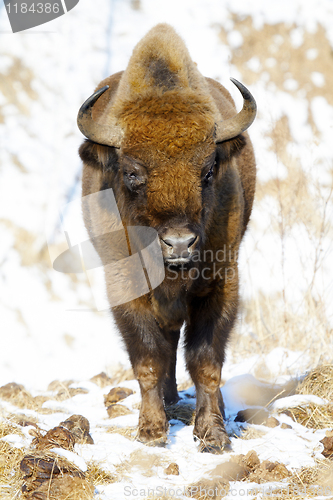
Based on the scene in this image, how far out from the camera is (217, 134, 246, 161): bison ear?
13.1ft

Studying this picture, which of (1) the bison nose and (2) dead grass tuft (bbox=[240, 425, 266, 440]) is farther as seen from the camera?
(2) dead grass tuft (bbox=[240, 425, 266, 440])

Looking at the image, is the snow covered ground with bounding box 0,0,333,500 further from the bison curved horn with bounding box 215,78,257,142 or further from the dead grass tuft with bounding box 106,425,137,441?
the bison curved horn with bounding box 215,78,257,142

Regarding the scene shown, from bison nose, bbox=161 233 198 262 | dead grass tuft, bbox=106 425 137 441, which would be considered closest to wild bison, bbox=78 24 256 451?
bison nose, bbox=161 233 198 262

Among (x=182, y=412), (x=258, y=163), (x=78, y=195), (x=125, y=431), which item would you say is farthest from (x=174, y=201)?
(x=78, y=195)

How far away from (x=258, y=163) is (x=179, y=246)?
230 inches

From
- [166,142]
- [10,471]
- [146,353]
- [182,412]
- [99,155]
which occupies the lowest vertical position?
[182,412]

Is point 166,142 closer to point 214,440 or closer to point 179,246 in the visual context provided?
point 179,246

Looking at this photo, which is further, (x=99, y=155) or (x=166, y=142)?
(x=99, y=155)

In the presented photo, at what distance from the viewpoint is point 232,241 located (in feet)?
14.0

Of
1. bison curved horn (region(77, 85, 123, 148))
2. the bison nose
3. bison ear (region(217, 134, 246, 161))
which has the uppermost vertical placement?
bison curved horn (region(77, 85, 123, 148))

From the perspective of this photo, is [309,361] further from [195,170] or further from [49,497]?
[49,497]

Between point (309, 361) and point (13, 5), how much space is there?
16029mm

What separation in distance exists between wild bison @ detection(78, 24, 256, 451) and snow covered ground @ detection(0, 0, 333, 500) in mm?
395

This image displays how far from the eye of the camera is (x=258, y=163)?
348 inches
